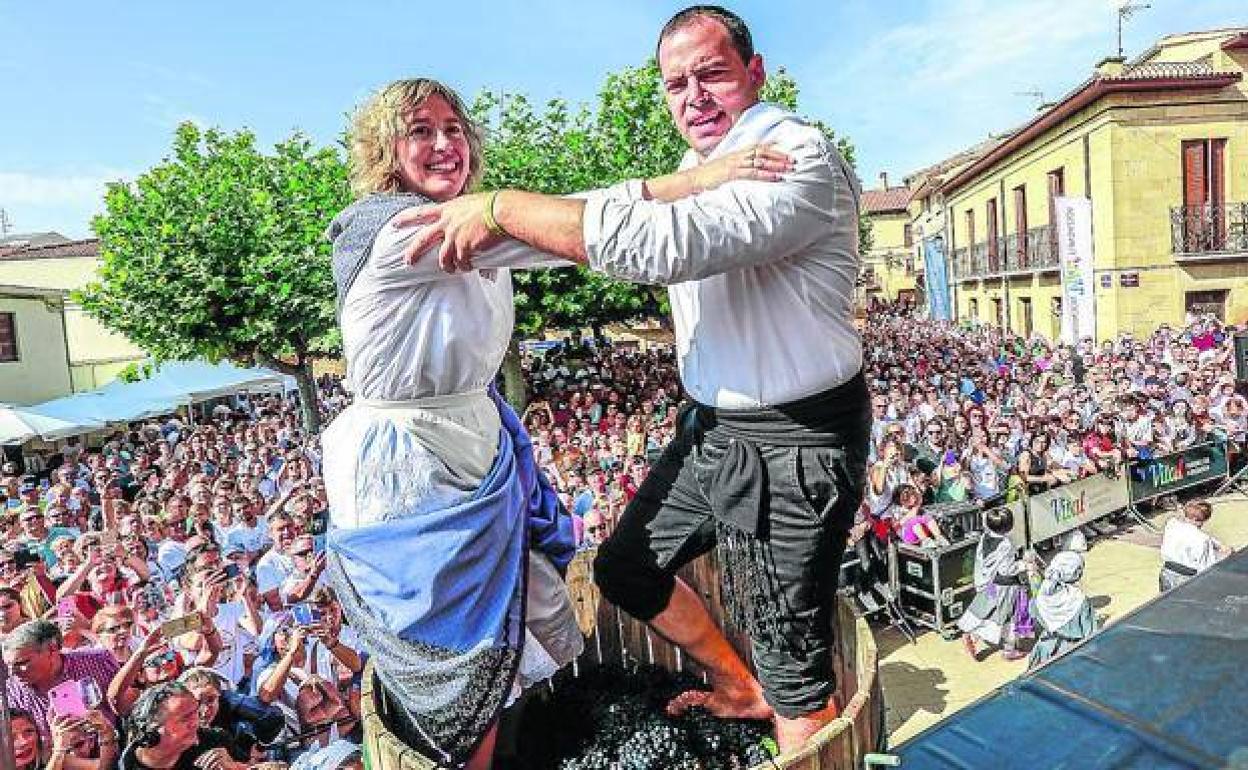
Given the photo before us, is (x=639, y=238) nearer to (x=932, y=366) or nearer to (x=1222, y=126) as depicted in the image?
(x=932, y=366)

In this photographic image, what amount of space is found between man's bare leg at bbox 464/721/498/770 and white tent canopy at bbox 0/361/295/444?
15458 mm

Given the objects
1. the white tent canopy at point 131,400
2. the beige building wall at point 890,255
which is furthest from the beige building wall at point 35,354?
the beige building wall at point 890,255

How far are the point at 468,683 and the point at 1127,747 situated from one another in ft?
4.22

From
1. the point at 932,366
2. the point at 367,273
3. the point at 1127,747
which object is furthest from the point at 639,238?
the point at 932,366

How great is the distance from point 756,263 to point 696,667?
1.49m

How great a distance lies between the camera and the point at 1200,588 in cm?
245

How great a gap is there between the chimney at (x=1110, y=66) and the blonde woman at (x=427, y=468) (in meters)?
24.7

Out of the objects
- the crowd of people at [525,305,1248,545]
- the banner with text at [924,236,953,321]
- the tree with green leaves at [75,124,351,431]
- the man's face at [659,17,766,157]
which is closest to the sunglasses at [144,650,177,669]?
the crowd of people at [525,305,1248,545]

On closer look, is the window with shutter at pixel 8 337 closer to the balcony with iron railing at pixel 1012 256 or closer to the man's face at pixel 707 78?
the man's face at pixel 707 78

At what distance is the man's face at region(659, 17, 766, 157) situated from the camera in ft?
6.01

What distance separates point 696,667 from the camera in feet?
8.36

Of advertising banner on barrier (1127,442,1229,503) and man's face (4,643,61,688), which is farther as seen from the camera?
advertising banner on barrier (1127,442,1229,503)

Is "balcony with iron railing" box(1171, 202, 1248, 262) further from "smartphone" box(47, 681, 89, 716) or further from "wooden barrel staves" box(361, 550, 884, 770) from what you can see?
"smartphone" box(47, 681, 89, 716)

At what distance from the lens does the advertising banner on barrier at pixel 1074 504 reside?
9898 millimetres
